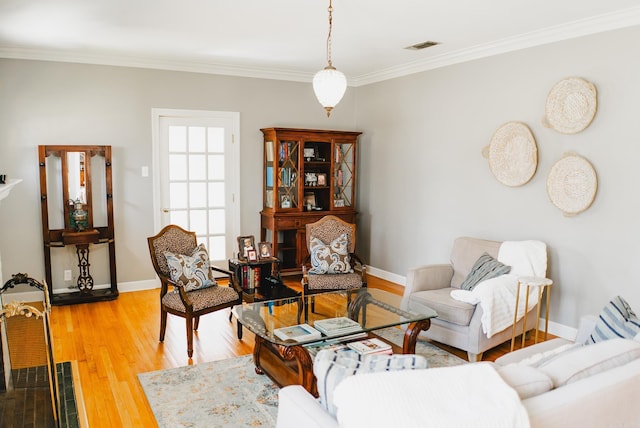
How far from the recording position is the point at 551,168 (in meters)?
4.21

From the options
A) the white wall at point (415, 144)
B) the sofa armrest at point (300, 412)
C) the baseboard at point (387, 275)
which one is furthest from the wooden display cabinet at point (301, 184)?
the sofa armrest at point (300, 412)

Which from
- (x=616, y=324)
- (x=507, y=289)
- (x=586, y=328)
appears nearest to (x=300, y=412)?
(x=616, y=324)

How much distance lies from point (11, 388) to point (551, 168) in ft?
13.7

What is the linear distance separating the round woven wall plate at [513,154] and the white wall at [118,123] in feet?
8.54

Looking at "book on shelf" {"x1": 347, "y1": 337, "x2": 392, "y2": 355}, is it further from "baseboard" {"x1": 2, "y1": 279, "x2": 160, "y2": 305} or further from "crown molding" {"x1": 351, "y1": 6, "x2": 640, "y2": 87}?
"baseboard" {"x1": 2, "y1": 279, "x2": 160, "y2": 305}

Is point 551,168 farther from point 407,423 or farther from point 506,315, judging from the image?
point 407,423

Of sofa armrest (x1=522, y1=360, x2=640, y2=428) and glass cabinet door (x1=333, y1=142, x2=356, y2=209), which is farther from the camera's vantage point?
glass cabinet door (x1=333, y1=142, x2=356, y2=209)

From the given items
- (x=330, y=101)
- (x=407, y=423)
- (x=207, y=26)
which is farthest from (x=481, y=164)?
(x=407, y=423)

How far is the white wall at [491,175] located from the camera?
3.78 meters

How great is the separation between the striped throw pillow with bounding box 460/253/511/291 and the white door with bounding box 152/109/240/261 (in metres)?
3.05

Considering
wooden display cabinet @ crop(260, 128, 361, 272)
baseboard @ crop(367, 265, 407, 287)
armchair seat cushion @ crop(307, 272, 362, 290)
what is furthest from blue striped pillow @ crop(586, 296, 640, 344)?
wooden display cabinet @ crop(260, 128, 361, 272)

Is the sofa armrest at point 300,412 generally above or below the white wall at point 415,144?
below

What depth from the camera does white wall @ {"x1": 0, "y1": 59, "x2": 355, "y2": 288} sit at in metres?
5.05

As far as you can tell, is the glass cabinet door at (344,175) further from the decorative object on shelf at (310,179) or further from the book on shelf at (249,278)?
the book on shelf at (249,278)
